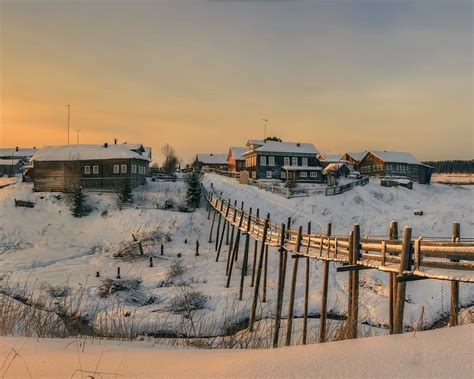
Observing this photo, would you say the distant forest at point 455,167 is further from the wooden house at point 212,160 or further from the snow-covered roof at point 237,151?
the snow-covered roof at point 237,151

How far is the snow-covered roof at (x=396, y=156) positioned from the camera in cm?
6684

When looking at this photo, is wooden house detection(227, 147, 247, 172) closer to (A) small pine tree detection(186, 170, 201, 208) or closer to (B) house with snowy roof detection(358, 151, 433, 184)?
(B) house with snowy roof detection(358, 151, 433, 184)

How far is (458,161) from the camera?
448ft

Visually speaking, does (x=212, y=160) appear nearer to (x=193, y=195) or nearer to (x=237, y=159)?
(x=237, y=159)

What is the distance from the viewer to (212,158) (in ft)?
263

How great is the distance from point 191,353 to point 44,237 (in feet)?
109

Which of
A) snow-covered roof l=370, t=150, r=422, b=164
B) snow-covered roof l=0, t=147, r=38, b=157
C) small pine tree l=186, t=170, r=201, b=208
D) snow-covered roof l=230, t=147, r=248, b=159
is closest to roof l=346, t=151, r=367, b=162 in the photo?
snow-covered roof l=370, t=150, r=422, b=164

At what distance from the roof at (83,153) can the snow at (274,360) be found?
40.8 meters

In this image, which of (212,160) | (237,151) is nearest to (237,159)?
(237,151)

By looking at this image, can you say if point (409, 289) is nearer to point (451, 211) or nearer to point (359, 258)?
point (359, 258)

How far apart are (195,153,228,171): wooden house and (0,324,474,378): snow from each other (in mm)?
73185

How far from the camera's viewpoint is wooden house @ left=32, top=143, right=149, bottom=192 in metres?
43.0

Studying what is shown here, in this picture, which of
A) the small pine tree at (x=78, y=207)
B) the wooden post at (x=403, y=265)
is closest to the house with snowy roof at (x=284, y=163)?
the small pine tree at (x=78, y=207)

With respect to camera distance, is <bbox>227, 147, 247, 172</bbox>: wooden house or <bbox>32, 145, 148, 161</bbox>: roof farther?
<bbox>227, 147, 247, 172</bbox>: wooden house
